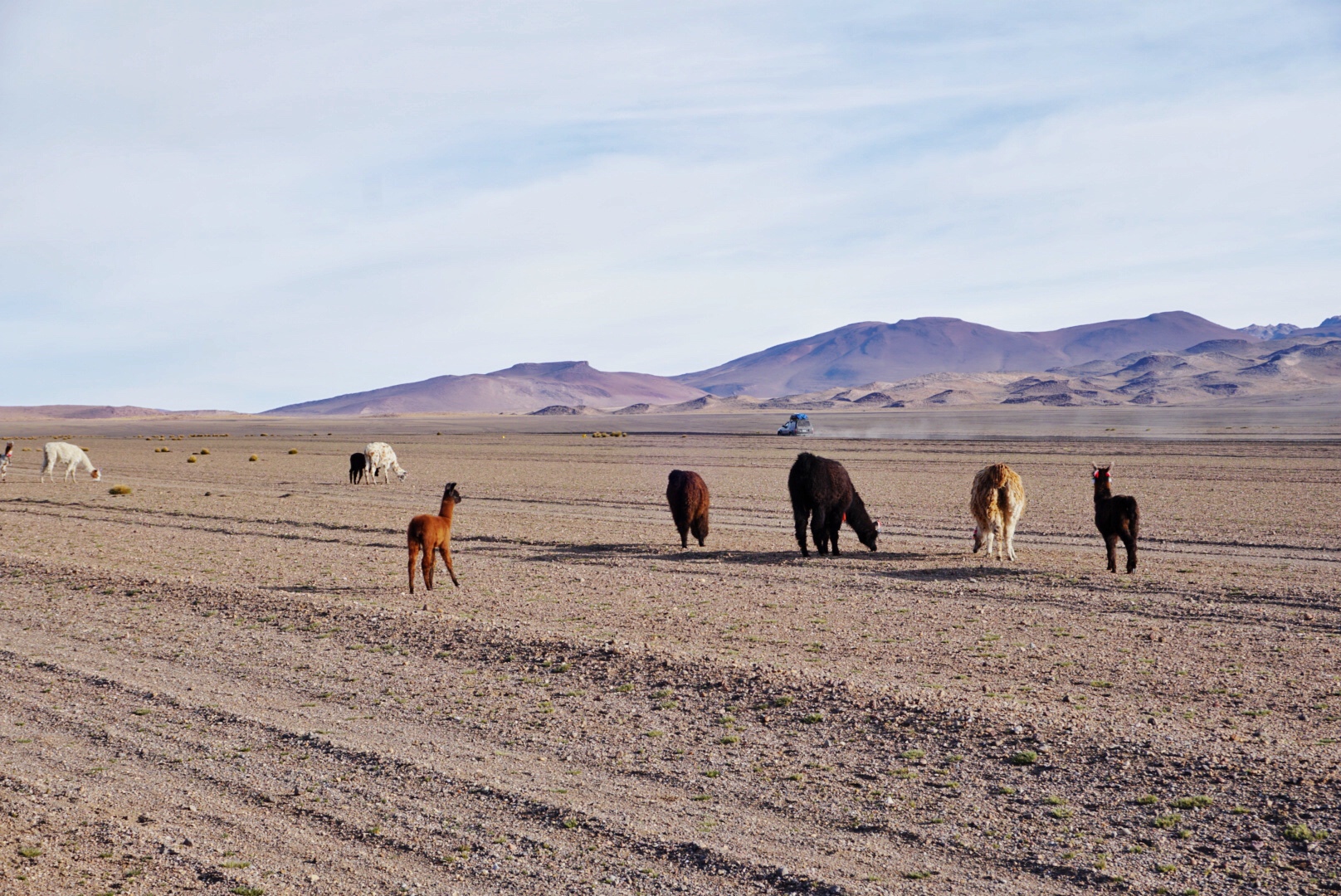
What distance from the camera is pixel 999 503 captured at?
16.7 metres

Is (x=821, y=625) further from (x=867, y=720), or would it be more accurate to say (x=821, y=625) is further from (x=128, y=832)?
(x=128, y=832)

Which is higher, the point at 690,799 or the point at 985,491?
the point at 985,491

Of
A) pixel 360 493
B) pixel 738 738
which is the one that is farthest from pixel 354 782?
pixel 360 493

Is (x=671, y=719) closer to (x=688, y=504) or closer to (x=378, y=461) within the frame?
(x=688, y=504)

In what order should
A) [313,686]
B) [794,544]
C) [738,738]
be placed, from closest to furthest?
[738,738] < [313,686] < [794,544]

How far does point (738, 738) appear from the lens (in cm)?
806

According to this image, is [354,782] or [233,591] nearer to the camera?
[354,782]

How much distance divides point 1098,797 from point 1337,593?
29.6ft

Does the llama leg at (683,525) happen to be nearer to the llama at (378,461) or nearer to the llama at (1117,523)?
the llama at (1117,523)

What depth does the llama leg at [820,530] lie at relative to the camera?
17.7m

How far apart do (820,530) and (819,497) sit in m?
0.60

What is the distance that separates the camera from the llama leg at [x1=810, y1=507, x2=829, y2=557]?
17.7 m

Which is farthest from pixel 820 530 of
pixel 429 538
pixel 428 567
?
pixel 429 538

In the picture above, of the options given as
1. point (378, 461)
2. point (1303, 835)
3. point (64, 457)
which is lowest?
point (1303, 835)
